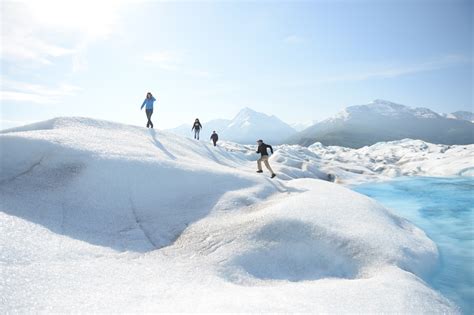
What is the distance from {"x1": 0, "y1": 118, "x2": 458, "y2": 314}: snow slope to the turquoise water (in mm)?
775

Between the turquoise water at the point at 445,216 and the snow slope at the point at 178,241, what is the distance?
0.78 meters

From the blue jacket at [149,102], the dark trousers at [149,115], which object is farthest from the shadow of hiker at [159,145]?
the blue jacket at [149,102]

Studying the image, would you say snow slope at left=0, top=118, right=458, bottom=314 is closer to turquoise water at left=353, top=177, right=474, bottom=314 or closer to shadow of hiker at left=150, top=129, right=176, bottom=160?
turquoise water at left=353, top=177, right=474, bottom=314

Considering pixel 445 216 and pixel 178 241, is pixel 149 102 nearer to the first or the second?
pixel 178 241

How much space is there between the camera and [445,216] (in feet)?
51.5

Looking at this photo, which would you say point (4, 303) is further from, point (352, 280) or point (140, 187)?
point (352, 280)

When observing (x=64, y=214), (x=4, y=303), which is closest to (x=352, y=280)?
(x=4, y=303)

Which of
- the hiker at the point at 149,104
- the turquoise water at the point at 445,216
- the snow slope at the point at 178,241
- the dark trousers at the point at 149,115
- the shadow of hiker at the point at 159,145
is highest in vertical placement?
the hiker at the point at 149,104

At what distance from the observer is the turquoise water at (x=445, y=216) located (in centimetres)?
733

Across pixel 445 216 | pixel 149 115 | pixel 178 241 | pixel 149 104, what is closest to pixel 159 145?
pixel 149 115

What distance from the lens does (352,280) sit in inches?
226

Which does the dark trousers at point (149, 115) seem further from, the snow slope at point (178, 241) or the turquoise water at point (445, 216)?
the turquoise water at point (445, 216)

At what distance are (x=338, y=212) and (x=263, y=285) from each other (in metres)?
4.01

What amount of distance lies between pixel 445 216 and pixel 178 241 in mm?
16098
